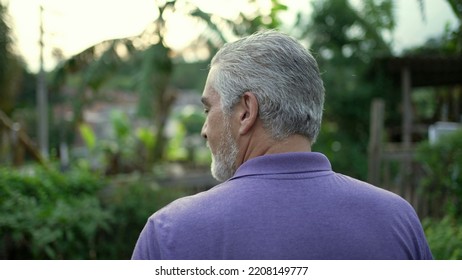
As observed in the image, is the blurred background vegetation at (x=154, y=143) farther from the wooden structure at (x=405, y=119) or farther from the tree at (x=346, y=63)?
the wooden structure at (x=405, y=119)

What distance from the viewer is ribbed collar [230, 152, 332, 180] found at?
3.77 ft

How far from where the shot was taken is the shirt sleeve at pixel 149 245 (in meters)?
1.10

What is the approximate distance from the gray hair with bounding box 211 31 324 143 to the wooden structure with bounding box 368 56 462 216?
4.10m

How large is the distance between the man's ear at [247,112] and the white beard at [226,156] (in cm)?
4

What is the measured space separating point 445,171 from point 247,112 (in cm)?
383

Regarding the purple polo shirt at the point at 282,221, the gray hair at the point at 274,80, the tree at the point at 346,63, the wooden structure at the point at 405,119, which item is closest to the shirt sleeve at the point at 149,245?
the purple polo shirt at the point at 282,221

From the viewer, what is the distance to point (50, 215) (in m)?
4.32

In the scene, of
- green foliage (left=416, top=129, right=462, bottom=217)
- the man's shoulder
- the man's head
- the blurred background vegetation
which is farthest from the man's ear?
green foliage (left=416, top=129, right=462, bottom=217)

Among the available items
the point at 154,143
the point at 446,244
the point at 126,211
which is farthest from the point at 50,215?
the point at 154,143

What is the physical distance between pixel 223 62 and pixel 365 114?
391 inches

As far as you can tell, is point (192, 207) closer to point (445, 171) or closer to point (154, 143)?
point (445, 171)

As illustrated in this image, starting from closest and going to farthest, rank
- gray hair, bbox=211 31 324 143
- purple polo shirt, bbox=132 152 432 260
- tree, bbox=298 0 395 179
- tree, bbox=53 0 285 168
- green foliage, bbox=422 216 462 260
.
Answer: purple polo shirt, bbox=132 152 432 260
gray hair, bbox=211 31 324 143
green foliage, bbox=422 216 462 260
tree, bbox=53 0 285 168
tree, bbox=298 0 395 179

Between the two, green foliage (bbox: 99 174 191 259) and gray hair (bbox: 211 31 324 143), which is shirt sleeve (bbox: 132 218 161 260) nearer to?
gray hair (bbox: 211 31 324 143)
